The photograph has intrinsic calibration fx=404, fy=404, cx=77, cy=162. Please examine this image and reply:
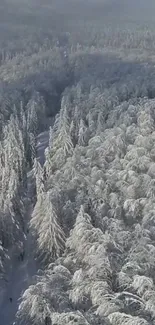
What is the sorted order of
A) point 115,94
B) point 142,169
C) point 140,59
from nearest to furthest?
point 142,169, point 115,94, point 140,59

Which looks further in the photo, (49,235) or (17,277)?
(17,277)

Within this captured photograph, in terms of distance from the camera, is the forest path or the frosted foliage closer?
the forest path

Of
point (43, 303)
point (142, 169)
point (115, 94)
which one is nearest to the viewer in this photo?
point (43, 303)

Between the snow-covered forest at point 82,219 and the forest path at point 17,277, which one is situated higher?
the snow-covered forest at point 82,219

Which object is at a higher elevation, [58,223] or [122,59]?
[122,59]

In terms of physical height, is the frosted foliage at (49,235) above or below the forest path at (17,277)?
above

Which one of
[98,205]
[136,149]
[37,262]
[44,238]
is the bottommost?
[37,262]

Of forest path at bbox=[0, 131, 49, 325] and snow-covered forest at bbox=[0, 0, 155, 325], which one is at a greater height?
snow-covered forest at bbox=[0, 0, 155, 325]

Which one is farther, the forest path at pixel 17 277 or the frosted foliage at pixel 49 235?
the frosted foliage at pixel 49 235

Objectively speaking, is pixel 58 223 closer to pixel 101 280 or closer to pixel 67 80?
pixel 101 280

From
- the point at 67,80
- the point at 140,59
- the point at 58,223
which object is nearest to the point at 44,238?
the point at 58,223

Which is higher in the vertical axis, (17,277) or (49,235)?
(49,235)
